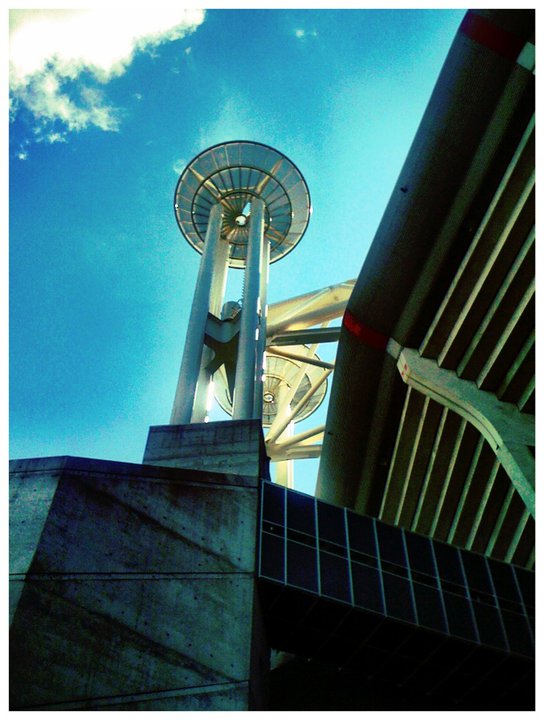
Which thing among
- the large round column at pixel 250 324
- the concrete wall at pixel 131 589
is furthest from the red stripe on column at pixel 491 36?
the concrete wall at pixel 131 589

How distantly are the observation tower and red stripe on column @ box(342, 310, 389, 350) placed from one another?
412 cm

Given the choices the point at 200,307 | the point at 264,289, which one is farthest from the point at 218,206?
the point at 200,307

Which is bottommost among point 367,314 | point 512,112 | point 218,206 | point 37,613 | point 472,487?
point 37,613

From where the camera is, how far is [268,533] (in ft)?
54.5

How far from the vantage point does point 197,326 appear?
87.0ft

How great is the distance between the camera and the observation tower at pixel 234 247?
81.9ft

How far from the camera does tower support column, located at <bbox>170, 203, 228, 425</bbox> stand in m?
23.4

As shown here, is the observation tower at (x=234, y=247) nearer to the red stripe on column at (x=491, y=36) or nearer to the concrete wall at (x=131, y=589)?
the concrete wall at (x=131, y=589)

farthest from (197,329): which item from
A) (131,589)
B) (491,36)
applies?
(491,36)

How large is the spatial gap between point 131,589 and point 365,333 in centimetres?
1353

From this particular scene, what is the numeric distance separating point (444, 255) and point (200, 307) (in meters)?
11.0

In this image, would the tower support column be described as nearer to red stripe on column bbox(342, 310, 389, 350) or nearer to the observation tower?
the observation tower

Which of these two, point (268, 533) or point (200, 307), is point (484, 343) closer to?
point (268, 533)

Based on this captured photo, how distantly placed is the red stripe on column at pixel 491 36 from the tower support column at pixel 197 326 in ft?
48.5
